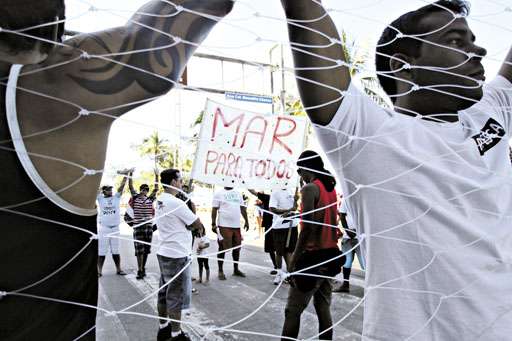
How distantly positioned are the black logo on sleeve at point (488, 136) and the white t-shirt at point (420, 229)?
3.4 inches

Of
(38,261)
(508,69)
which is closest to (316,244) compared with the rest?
(508,69)

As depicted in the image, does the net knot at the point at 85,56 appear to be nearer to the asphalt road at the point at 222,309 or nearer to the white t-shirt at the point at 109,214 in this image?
the asphalt road at the point at 222,309

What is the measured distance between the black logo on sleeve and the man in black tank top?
2.37ft

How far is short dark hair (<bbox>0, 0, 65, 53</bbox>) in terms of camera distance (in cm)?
62

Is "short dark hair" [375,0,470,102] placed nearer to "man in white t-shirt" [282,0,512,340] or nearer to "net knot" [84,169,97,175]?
"man in white t-shirt" [282,0,512,340]

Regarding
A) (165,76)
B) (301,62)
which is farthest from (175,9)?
(301,62)

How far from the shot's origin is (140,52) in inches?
30.0

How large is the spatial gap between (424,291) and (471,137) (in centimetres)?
39

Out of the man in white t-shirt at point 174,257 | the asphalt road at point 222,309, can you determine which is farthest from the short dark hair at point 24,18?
the man in white t-shirt at point 174,257

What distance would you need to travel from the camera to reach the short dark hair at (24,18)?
2.05 ft

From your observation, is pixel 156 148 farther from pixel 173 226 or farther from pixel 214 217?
pixel 214 217

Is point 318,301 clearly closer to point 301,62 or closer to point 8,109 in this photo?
point 301,62

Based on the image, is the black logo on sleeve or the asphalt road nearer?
the black logo on sleeve

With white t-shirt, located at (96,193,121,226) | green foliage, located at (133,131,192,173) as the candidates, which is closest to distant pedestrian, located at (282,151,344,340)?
green foliage, located at (133,131,192,173)
